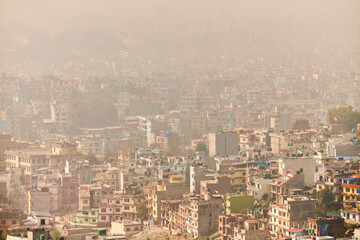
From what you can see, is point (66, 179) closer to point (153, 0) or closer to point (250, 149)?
point (250, 149)

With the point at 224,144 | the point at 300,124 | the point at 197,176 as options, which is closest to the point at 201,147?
the point at 224,144

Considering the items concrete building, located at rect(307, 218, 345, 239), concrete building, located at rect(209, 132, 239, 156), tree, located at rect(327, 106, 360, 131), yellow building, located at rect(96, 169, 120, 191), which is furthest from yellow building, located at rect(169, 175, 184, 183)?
tree, located at rect(327, 106, 360, 131)

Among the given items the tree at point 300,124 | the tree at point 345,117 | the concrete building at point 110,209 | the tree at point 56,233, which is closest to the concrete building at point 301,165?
the concrete building at point 110,209

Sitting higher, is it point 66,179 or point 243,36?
point 243,36

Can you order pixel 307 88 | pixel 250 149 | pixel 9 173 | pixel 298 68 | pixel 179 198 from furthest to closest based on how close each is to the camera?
pixel 298 68 → pixel 307 88 → pixel 250 149 → pixel 9 173 → pixel 179 198

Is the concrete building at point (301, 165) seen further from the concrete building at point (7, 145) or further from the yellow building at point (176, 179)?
the concrete building at point (7, 145)

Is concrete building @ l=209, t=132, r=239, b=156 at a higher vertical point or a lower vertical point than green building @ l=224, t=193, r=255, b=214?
higher

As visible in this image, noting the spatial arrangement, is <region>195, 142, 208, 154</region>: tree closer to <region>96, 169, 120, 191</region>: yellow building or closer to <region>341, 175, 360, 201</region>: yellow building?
<region>96, 169, 120, 191</region>: yellow building

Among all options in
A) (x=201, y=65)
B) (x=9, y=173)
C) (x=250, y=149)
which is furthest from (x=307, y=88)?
(x=9, y=173)

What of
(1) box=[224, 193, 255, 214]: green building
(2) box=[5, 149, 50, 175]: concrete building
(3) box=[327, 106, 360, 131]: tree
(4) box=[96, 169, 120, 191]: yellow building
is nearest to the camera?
(1) box=[224, 193, 255, 214]: green building

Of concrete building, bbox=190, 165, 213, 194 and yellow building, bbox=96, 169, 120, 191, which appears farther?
yellow building, bbox=96, 169, 120, 191
